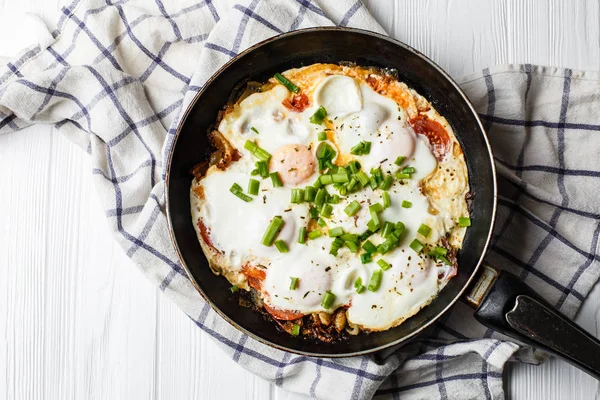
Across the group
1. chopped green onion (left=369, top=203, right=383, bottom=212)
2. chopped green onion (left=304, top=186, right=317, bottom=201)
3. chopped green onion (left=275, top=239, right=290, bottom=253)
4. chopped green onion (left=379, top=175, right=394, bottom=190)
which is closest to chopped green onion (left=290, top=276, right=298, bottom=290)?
chopped green onion (left=275, top=239, right=290, bottom=253)

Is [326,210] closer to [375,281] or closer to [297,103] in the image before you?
[375,281]

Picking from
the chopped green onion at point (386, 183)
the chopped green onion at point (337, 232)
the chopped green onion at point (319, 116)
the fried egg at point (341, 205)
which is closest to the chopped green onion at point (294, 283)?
the fried egg at point (341, 205)

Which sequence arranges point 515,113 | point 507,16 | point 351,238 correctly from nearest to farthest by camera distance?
point 351,238 → point 515,113 → point 507,16

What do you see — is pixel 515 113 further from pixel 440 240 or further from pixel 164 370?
pixel 164 370

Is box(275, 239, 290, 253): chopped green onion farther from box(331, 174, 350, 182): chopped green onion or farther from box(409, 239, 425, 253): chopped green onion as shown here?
box(409, 239, 425, 253): chopped green onion

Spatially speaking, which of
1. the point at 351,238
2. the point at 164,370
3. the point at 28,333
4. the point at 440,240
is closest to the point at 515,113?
the point at 440,240

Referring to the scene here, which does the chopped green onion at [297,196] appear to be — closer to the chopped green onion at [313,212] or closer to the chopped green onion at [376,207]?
the chopped green onion at [313,212]
